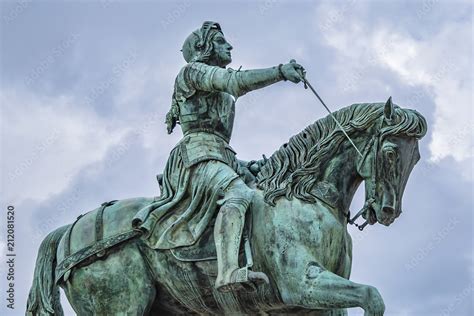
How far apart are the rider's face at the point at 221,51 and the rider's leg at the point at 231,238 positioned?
1.76 m

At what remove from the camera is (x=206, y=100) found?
13398mm

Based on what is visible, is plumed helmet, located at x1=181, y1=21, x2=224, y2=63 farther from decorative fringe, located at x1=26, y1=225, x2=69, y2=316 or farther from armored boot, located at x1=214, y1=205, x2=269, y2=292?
decorative fringe, located at x1=26, y1=225, x2=69, y2=316

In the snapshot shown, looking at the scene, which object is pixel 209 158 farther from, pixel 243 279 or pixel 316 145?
pixel 243 279

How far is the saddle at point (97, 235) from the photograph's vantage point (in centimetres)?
1307

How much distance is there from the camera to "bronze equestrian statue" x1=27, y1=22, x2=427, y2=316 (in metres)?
12.2

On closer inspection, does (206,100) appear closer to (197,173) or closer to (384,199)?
(197,173)

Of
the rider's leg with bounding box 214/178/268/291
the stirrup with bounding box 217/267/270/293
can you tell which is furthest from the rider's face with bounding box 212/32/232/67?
the stirrup with bounding box 217/267/270/293

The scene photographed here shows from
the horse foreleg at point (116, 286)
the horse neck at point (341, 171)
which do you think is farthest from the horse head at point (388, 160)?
the horse foreleg at point (116, 286)

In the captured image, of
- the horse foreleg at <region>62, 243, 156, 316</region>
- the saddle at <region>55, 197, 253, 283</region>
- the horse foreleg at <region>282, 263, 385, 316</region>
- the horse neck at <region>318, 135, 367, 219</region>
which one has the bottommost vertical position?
the horse foreleg at <region>282, 263, 385, 316</region>

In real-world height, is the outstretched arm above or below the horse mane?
above

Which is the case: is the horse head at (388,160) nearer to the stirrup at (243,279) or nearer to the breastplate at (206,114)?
the stirrup at (243,279)

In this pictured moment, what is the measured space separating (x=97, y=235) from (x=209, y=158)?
1.60m

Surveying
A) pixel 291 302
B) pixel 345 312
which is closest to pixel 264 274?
pixel 291 302

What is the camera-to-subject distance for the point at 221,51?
1361 cm
